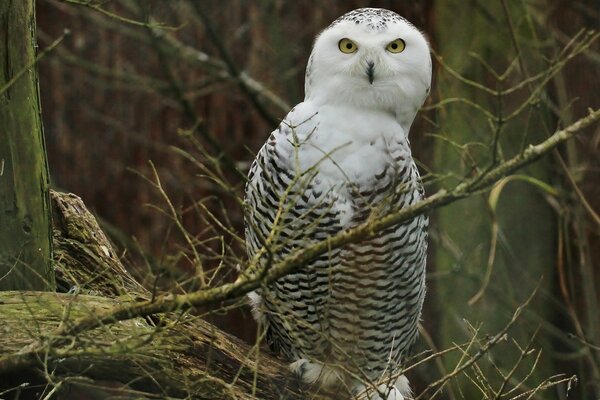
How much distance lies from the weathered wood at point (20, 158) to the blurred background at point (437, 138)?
1.71 feet

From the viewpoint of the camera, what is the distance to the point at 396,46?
3076 mm

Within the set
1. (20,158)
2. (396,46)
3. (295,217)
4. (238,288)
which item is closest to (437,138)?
(396,46)

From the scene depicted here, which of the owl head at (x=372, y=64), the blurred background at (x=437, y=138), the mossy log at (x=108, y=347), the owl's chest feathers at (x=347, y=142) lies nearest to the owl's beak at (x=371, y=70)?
the owl head at (x=372, y=64)

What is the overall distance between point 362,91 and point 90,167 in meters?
3.42

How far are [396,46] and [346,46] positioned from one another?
5.1 inches

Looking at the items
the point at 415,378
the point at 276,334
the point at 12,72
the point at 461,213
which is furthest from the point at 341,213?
the point at 415,378

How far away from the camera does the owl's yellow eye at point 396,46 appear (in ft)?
10.0

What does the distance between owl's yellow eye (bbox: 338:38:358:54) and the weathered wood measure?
0.79 m

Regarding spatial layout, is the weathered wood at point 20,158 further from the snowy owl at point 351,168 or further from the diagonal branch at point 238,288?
the diagonal branch at point 238,288

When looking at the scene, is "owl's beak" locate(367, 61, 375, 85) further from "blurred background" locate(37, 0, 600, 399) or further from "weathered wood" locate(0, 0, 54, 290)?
"weathered wood" locate(0, 0, 54, 290)

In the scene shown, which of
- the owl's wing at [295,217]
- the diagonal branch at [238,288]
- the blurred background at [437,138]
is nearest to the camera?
the diagonal branch at [238,288]

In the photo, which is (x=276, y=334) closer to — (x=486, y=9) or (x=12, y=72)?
(x=12, y=72)

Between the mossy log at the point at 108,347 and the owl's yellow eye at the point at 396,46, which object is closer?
the mossy log at the point at 108,347

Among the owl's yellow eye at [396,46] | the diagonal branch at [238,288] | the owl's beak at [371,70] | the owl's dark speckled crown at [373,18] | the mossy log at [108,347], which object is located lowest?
the mossy log at [108,347]
